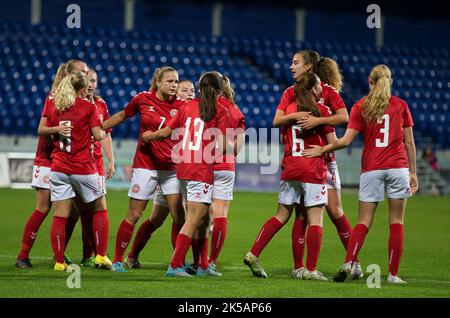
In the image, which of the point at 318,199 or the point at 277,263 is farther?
the point at 277,263

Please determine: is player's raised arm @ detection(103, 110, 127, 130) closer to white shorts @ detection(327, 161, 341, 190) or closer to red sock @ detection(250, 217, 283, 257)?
red sock @ detection(250, 217, 283, 257)

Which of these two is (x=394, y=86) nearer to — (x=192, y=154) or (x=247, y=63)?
(x=247, y=63)

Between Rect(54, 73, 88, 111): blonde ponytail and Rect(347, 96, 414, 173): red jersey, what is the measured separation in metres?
2.74

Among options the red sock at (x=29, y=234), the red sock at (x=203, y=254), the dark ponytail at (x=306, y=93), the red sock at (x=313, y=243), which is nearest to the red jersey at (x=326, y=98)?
the dark ponytail at (x=306, y=93)

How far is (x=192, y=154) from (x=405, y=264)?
131 inches

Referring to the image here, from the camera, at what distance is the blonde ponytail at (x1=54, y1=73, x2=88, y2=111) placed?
883 centimetres

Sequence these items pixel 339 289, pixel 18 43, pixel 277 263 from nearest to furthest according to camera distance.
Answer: pixel 339 289
pixel 277 263
pixel 18 43

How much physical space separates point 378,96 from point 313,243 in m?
1.53

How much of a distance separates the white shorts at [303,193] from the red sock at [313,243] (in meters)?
0.24

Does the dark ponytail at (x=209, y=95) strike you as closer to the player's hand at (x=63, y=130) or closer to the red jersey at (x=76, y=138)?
the red jersey at (x=76, y=138)

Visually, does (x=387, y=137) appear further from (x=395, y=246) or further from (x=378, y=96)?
(x=395, y=246)

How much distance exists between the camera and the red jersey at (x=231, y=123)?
8820 millimetres

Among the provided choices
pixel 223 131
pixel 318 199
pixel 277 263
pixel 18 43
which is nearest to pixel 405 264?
pixel 277 263

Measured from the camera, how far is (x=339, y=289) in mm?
7852
